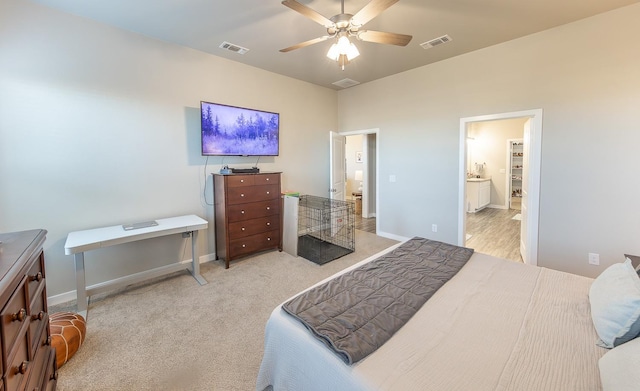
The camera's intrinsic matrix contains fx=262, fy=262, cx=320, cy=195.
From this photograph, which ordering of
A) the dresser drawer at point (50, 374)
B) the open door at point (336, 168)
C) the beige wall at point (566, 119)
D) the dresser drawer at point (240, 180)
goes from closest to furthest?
the dresser drawer at point (50, 374), the beige wall at point (566, 119), the dresser drawer at point (240, 180), the open door at point (336, 168)

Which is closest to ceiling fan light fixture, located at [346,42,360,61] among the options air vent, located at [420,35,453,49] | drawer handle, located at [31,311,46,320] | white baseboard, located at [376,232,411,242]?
air vent, located at [420,35,453,49]

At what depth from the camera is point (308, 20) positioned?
9.18ft

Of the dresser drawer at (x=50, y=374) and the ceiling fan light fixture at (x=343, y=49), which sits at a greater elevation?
the ceiling fan light fixture at (x=343, y=49)

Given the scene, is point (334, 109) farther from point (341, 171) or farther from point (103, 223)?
point (103, 223)

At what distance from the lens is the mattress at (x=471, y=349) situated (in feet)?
3.39

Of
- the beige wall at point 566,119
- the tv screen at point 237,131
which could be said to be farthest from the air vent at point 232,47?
the beige wall at point 566,119

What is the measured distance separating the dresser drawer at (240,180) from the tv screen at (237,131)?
46 cm

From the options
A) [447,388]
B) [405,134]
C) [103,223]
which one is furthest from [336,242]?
[447,388]

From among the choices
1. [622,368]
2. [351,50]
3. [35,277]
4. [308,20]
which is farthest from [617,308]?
[308,20]

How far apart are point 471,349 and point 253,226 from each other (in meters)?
3.11

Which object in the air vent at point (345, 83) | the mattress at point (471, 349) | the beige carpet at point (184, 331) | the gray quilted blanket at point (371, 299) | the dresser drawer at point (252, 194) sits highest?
the air vent at point (345, 83)

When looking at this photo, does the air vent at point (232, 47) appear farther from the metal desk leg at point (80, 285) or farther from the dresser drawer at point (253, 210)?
the metal desk leg at point (80, 285)

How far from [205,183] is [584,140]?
4.70m

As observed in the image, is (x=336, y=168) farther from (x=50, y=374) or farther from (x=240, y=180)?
(x=50, y=374)
